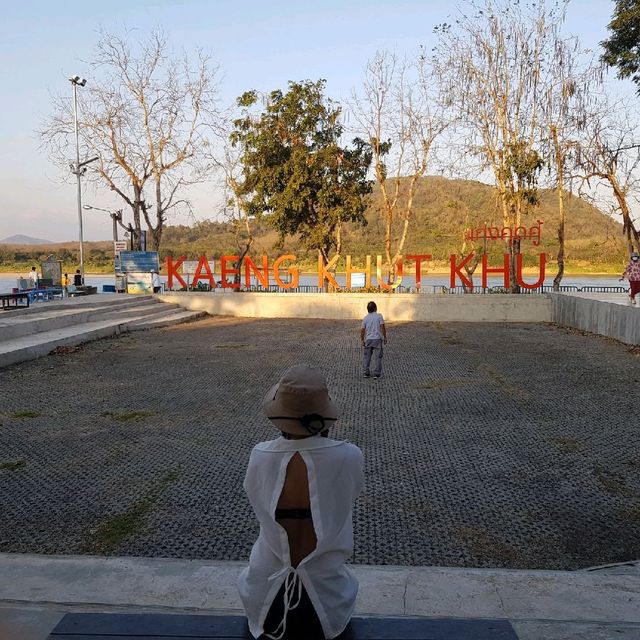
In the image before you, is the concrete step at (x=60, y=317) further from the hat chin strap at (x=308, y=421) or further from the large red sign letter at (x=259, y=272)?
the hat chin strap at (x=308, y=421)

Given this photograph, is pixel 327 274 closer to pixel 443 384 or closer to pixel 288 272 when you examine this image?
pixel 288 272

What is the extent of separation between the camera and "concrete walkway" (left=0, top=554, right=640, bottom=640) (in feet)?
9.84

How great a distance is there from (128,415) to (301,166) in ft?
60.8

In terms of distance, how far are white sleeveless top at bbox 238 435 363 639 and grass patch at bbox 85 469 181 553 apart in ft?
7.50

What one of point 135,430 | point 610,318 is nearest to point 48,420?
point 135,430

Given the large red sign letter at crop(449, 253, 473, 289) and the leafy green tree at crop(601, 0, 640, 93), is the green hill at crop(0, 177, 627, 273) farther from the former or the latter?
the leafy green tree at crop(601, 0, 640, 93)

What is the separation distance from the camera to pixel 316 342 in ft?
52.9

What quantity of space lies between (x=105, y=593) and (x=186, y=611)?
540 millimetres

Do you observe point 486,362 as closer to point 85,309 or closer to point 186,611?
point 186,611

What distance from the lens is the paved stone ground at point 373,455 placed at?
4.33 m

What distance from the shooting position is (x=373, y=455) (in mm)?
6312

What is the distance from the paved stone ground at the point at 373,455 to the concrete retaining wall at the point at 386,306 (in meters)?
9.36

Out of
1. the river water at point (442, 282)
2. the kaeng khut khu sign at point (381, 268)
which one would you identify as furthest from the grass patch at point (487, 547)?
the river water at point (442, 282)

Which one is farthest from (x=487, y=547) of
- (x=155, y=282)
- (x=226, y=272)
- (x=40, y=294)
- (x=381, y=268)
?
(x=155, y=282)
